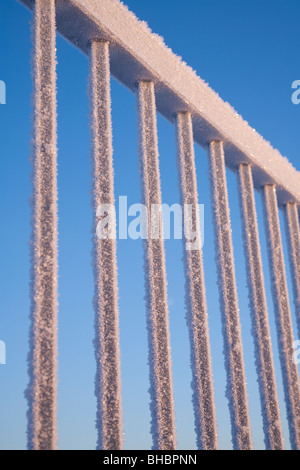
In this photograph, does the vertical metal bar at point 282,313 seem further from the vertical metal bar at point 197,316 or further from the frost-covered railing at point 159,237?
the vertical metal bar at point 197,316

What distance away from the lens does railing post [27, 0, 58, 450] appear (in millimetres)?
868

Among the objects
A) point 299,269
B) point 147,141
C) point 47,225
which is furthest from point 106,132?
point 299,269

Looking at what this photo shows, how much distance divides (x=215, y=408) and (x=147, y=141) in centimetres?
60

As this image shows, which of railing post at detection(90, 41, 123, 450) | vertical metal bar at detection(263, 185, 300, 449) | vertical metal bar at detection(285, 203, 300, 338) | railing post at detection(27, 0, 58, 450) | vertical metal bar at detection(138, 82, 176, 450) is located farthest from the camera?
vertical metal bar at detection(285, 203, 300, 338)

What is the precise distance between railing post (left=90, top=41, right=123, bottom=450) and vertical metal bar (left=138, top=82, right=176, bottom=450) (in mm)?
132

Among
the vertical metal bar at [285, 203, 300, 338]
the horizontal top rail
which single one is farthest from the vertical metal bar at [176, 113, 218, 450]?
the vertical metal bar at [285, 203, 300, 338]

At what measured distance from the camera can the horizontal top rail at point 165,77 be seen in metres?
1.19

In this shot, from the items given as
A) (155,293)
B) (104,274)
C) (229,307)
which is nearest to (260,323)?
(229,307)

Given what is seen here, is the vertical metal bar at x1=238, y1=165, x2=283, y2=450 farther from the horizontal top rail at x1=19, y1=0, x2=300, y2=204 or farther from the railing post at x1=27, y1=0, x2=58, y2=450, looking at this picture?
the railing post at x1=27, y1=0, x2=58, y2=450

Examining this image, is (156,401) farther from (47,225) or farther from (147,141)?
(147,141)

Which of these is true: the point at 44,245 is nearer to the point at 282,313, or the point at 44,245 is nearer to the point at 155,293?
the point at 155,293

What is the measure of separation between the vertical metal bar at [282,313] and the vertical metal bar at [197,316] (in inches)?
19.6

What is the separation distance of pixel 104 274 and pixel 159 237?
8.3 inches

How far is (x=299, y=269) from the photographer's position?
1965 mm
